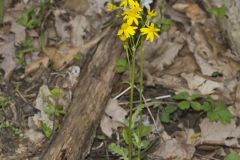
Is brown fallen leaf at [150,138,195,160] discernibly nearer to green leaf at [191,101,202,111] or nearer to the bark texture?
green leaf at [191,101,202,111]

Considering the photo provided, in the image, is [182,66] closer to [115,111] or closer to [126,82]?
[126,82]

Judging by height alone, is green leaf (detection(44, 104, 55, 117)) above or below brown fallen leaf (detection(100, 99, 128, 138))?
above

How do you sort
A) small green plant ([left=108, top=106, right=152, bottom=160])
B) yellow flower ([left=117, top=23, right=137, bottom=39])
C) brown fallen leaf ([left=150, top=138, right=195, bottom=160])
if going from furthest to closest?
brown fallen leaf ([left=150, top=138, right=195, bottom=160])
small green plant ([left=108, top=106, right=152, bottom=160])
yellow flower ([left=117, top=23, right=137, bottom=39])

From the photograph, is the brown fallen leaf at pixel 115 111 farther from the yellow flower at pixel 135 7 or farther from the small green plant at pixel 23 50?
the yellow flower at pixel 135 7

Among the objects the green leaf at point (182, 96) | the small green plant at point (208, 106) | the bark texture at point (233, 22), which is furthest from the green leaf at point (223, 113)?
the bark texture at point (233, 22)

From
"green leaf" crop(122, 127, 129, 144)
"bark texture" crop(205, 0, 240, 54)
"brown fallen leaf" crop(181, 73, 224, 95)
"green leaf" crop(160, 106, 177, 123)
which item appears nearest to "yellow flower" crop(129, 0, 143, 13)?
"green leaf" crop(122, 127, 129, 144)

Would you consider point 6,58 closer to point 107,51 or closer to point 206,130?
point 107,51
